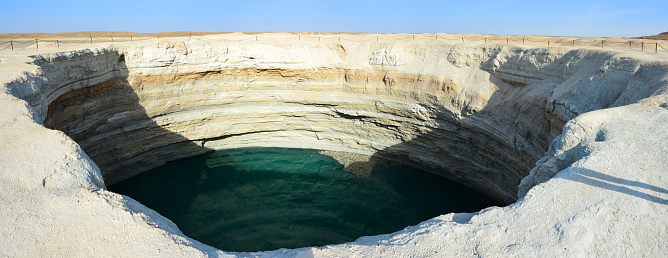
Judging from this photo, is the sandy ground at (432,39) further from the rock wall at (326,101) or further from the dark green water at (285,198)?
the dark green water at (285,198)

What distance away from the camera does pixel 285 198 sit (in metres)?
15.8

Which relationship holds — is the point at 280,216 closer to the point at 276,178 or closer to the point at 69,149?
the point at 276,178

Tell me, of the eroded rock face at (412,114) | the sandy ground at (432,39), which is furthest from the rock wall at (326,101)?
the sandy ground at (432,39)

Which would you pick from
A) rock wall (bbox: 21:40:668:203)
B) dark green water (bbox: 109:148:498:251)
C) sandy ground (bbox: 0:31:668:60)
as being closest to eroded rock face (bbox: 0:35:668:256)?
rock wall (bbox: 21:40:668:203)

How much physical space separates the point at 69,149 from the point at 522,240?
777 cm

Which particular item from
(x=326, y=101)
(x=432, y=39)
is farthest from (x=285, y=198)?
(x=432, y=39)

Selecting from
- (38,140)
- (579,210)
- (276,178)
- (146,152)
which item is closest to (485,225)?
(579,210)

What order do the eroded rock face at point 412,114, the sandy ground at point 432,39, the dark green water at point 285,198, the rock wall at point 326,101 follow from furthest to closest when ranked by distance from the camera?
the sandy ground at point 432,39 < the rock wall at point 326,101 < the dark green water at point 285,198 < the eroded rock face at point 412,114

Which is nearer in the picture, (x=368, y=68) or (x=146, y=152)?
(x=146, y=152)

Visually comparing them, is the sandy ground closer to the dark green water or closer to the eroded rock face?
the eroded rock face

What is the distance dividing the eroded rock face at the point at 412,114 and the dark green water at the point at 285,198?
1.12 meters

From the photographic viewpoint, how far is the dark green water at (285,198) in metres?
13.5

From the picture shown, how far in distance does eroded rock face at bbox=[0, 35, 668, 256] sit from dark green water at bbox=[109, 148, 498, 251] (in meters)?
1.12

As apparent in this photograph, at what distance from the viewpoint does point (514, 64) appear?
50.5 feet
